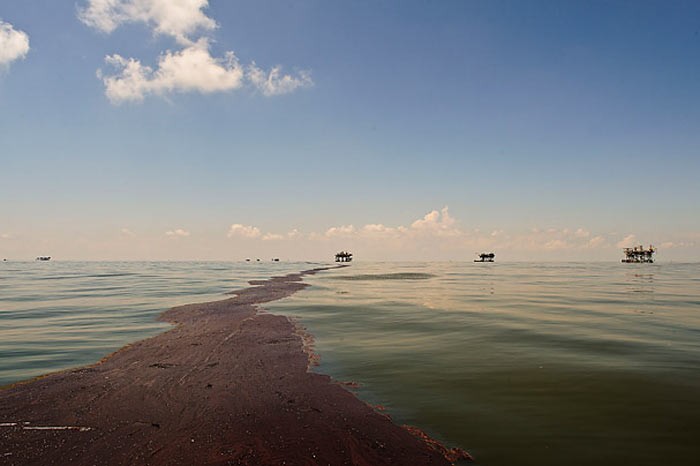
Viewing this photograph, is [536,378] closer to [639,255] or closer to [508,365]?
[508,365]

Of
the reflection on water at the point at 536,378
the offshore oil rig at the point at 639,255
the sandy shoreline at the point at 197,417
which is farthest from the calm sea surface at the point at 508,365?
the offshore oil rig at the point at 639,255

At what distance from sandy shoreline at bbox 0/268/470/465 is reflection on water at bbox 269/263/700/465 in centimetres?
118

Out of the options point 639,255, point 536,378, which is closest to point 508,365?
point 536,378

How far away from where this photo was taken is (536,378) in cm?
977

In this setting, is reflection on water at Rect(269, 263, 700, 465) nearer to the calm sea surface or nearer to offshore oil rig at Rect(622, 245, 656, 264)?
the calm sea surface

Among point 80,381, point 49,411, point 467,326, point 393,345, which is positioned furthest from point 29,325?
point 467,326

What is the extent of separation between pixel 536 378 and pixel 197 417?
8.57m

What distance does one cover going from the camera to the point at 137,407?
25.6 feet

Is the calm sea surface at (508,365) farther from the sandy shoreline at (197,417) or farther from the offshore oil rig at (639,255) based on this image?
the offshore oil rig at (639,255)

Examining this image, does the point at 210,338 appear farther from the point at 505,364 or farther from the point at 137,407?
the point at 505,364

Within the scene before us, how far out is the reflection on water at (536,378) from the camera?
6.45 metres

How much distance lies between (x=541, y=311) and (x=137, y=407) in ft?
69.7

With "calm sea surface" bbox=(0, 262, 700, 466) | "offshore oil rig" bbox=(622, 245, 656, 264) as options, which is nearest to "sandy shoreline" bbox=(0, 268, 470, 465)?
"calm sea surface" bbox=(0, 262, 700, 466)

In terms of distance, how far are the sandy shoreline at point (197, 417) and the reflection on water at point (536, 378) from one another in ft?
3.88
